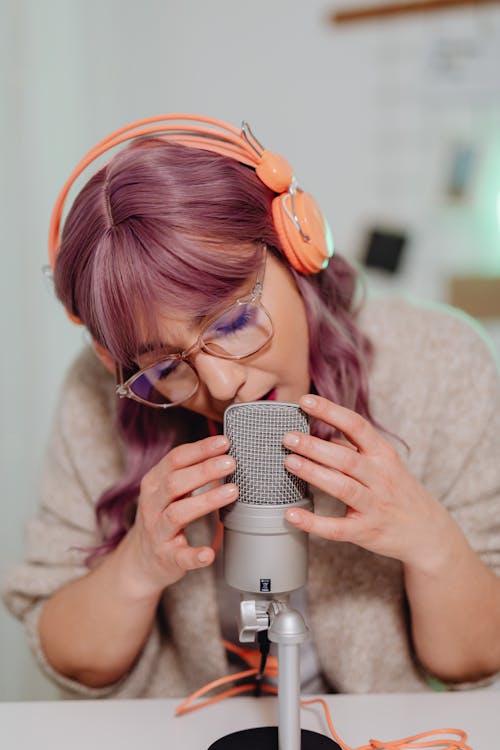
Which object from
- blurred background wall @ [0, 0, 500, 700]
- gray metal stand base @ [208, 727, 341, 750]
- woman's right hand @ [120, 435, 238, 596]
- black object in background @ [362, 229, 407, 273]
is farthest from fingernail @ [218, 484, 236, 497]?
black object in background @ [362, 229, 407, 273]

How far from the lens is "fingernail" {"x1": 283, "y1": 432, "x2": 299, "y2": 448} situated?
731mm

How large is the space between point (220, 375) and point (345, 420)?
16cm

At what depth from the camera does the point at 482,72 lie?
1917 mm

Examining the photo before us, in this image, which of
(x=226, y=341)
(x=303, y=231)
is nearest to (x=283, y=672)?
(x=226, y=341)

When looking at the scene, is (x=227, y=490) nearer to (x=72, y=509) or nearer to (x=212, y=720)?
(x=212, y=720)

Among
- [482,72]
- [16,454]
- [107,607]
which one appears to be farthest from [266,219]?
[482,72]

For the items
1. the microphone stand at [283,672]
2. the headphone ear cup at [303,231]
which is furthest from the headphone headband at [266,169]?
the microphone stand at [283,672]

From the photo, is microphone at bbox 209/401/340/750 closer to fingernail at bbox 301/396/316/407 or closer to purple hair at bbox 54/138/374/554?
fingernail at bbox 301/396/316/407

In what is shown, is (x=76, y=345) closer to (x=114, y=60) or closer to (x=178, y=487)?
(x=114, y=60)

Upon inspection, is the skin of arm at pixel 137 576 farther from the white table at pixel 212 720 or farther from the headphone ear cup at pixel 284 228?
the headphone ear cup at pixel 284 228

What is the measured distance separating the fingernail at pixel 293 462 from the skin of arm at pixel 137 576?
0.18 feet

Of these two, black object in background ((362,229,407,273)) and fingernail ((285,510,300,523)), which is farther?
black object in background ((362,229,407,273))

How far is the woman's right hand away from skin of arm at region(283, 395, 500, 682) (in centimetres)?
8

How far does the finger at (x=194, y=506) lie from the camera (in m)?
0.76
